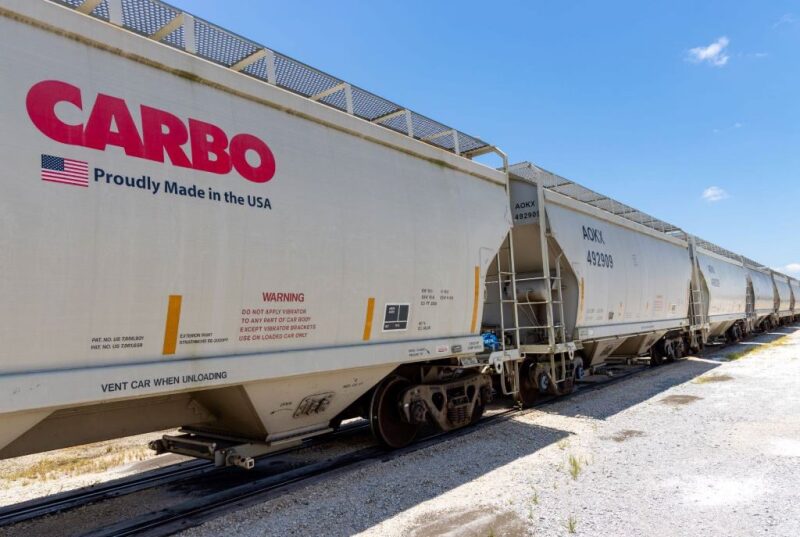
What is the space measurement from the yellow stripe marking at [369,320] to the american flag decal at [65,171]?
123 inches

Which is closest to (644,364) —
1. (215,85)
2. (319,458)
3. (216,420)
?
(319,458)

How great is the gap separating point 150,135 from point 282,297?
1.85 m

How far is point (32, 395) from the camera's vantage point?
337cm

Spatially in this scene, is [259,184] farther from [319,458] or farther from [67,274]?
[319,458]

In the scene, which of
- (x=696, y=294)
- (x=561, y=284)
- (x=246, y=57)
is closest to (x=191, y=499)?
(x=246, y=57)

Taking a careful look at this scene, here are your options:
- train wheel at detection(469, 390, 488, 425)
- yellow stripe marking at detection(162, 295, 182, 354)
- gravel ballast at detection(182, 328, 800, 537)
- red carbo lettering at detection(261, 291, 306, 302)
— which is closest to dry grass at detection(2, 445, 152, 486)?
gravel ballast at detection(182, 328, 800, 537)

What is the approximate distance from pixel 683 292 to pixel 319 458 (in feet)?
46.5

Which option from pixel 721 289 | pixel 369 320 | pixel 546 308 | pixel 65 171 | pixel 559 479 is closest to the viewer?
pixel 65 171

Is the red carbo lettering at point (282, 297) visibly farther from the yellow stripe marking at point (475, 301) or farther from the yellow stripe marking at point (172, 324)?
the yellow stripe marking at point (475, 301)

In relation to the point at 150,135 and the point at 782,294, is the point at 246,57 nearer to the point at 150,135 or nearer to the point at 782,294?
the point at 150,135

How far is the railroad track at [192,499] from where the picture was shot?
185 inches

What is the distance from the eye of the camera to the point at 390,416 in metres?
7.14

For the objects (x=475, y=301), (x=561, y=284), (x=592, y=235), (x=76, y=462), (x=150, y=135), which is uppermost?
(x=592, y=235)

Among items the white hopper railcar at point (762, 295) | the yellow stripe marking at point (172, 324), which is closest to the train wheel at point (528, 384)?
the yellow stripe marking at point (172, 324)
